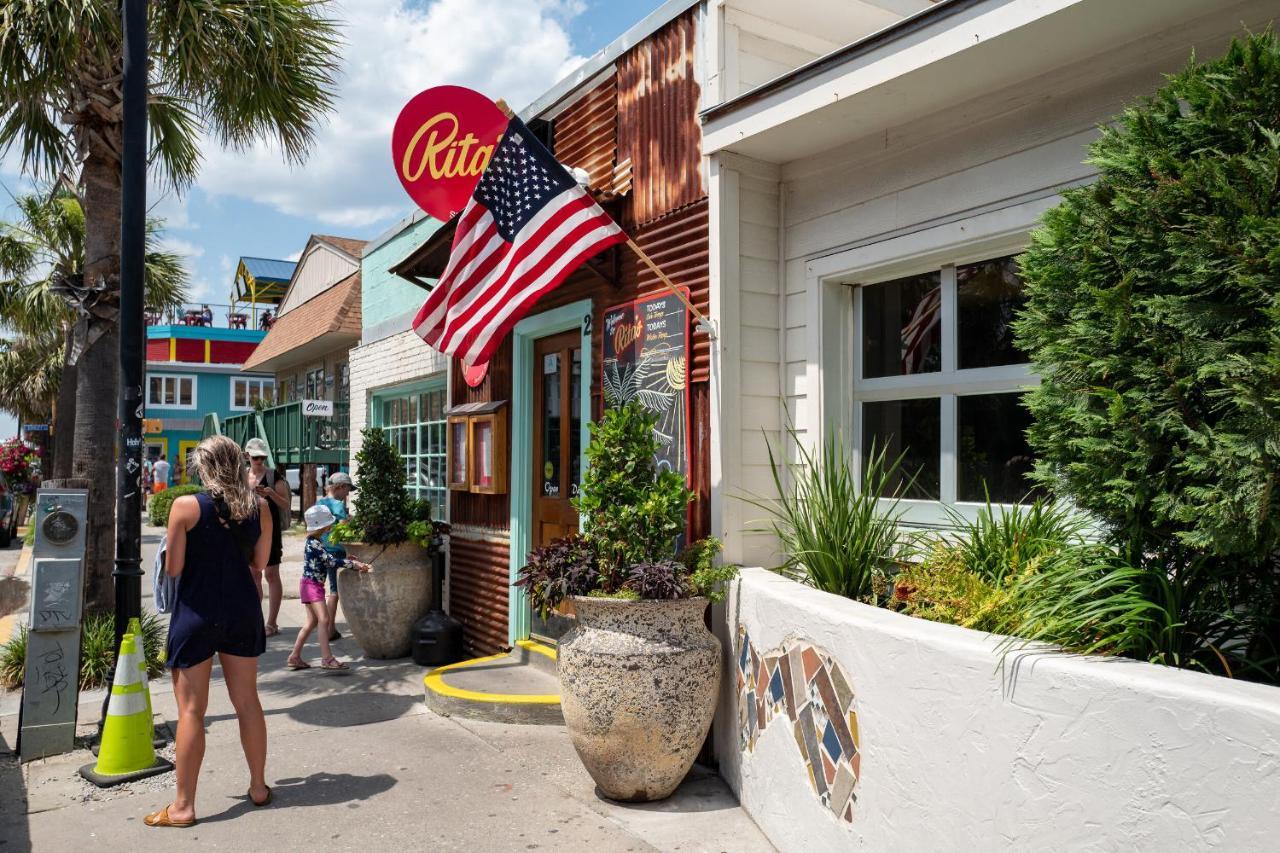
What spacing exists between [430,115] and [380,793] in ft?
13.1

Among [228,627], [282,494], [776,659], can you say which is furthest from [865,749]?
[282,494]


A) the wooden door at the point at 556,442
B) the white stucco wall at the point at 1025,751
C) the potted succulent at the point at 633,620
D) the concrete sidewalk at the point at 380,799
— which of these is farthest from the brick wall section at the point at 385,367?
the white stucco wall at the point at 1025,751

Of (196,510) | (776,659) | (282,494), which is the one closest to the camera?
(776,659)

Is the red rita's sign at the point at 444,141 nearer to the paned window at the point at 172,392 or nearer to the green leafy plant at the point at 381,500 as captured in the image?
the green leafy plant at the point at 381,500

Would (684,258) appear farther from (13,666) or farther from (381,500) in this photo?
(13,666)

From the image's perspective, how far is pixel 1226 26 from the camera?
3455 mm

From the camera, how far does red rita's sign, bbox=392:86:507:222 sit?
6.04 metres

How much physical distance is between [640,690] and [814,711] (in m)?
0.93

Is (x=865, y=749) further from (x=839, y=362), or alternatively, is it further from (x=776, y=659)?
(x=839, y=362)

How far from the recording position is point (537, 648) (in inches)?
272

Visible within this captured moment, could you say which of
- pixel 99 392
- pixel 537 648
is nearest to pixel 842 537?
pixel 537 648

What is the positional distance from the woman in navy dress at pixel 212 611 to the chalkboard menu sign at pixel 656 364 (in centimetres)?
221

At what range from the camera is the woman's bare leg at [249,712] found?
15.1 feet

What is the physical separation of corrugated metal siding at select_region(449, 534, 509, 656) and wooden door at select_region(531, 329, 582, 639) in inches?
19.8
